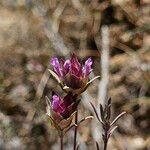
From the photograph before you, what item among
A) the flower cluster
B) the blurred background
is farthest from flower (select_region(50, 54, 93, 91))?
the blurred background

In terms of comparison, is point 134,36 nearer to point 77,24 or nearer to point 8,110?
point 77,24

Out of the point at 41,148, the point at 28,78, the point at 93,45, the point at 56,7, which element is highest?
the point at 56,7

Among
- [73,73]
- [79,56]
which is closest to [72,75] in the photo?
[73,73]

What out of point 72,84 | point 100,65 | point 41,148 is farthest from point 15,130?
point 72,84

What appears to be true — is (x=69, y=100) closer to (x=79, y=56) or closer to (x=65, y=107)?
(x=65, y=107)

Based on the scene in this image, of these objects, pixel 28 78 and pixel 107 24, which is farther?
pixel 107 24

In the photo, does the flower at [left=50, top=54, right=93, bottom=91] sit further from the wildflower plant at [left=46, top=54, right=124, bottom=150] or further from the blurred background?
the blurred background
